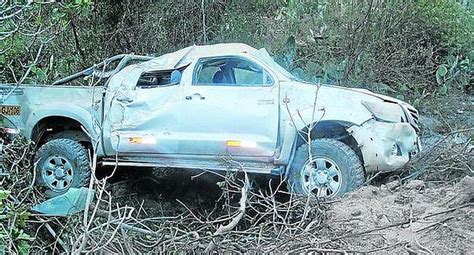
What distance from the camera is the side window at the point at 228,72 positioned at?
25.9 ft

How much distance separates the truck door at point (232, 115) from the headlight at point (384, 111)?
1.08m

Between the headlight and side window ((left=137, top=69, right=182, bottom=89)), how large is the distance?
2.48m

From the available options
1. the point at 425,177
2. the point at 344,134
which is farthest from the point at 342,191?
the point at 425,177

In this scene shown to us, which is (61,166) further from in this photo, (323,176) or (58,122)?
(323,176)

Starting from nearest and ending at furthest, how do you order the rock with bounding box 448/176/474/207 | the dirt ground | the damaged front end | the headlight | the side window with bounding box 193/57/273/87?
the dirt ground, the rock with bounding box 448/176/474/207, the damaged front end, the headlight, the side window with bounding box 193/57/273/87

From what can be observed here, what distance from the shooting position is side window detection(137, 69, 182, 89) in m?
8.27

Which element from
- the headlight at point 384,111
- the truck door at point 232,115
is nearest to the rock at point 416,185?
the headlight at point 384,111

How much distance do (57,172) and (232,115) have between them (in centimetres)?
251

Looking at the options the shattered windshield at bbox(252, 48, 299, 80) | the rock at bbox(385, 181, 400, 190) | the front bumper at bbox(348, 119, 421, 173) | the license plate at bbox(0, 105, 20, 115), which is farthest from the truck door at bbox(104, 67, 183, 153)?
the rock at bbox(385, 181, 400, 190)

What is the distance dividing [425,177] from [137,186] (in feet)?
13.5

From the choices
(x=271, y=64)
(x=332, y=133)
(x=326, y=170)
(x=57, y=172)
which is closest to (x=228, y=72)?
(x=271, y=64)

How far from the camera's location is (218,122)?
7.72 meters

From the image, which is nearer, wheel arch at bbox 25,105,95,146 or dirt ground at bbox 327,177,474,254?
dirt ground at bbox 327,177,474,254

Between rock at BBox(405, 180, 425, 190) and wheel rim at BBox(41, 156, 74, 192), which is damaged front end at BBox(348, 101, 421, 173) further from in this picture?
wheel rim at BBox(41, 156, 74, 192)
